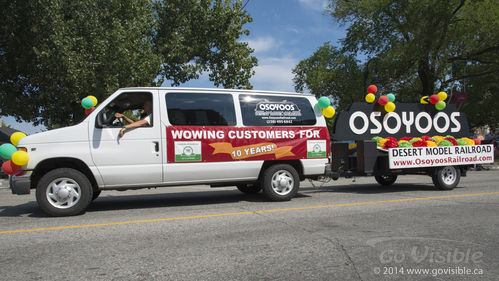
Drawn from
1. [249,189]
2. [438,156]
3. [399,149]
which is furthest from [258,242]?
[438,156]

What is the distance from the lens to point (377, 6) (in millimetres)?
22094

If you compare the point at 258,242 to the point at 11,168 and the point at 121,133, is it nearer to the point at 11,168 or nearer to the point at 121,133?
the point at 121,133

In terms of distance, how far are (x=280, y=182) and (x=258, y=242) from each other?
10.0ft

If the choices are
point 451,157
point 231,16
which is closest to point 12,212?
point 451,157

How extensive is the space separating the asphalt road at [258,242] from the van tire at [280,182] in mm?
371

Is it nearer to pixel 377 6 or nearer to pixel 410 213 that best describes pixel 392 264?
pixel 410 213

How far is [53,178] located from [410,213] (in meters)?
6.20

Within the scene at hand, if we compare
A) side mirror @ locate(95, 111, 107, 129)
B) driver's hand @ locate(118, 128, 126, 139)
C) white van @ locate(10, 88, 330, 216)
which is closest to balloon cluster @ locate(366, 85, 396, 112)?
white van @ locate(10, 88, 330, 216)

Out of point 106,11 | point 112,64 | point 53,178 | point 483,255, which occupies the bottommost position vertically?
point 483,255

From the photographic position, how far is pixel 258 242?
14.1 feet

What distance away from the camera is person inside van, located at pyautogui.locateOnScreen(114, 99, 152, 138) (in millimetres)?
6227

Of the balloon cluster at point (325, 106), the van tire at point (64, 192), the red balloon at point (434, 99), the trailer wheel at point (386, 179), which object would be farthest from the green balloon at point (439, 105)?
the van tire at point (64, 192)

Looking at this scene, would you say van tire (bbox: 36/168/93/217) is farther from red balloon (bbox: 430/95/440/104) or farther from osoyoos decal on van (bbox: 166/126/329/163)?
red balloon (bbox: 430/95/440/104)

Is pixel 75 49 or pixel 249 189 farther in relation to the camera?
pixel 75 49
